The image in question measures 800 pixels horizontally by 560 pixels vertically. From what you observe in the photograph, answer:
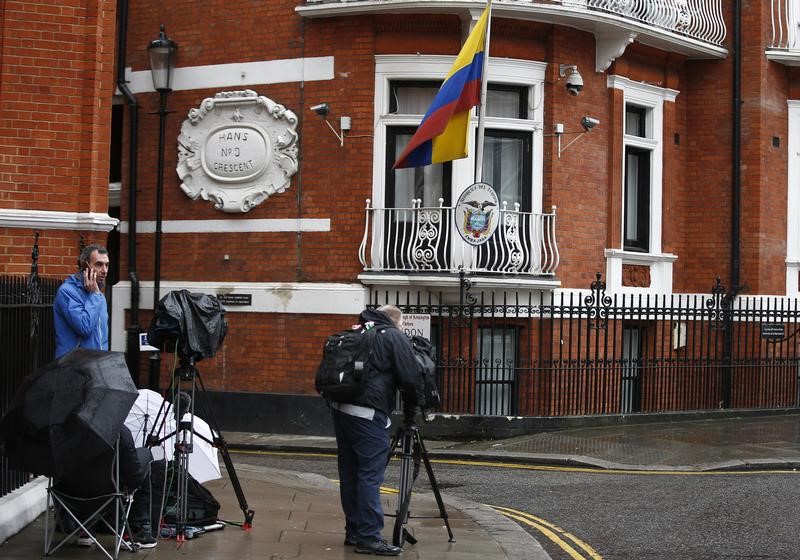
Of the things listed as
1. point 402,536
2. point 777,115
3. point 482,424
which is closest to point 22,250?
point 402,536

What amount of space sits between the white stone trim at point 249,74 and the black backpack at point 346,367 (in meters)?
9.82

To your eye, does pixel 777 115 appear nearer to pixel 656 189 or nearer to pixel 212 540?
pixel 656 189

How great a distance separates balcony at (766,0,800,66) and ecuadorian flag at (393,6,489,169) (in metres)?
6.40

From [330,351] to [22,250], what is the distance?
5.24m

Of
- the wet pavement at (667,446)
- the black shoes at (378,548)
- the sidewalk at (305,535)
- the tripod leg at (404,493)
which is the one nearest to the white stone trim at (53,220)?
the sidewalk at (305,535)

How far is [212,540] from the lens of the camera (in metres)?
8.70

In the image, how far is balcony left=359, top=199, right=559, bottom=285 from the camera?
1688 cm

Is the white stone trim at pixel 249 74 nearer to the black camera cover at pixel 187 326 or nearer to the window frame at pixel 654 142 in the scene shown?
the window frame at pixel 654 142

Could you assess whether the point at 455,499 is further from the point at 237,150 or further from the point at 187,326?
the point at 237,150

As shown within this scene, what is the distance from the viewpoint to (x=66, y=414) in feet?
24.4

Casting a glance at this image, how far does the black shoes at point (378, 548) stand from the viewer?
28.0ft

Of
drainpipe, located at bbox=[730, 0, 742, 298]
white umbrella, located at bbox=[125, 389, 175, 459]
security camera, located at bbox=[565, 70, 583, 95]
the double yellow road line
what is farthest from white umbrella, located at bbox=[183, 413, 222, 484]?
drainpipe, located at bbox=[730, 0, 742, 298]

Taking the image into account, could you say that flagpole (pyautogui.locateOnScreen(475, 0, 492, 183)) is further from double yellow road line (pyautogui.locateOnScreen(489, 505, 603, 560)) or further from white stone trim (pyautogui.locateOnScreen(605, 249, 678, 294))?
double yellow road line (pyautogui.locateOnScreen(489, 505, 603, 560))

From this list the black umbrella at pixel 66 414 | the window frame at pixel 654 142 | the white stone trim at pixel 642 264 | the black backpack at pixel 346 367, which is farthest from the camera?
the window frame at pixel 654 142
